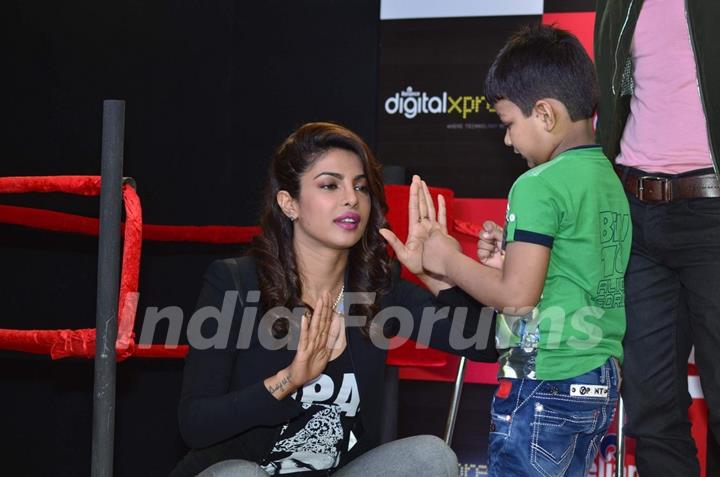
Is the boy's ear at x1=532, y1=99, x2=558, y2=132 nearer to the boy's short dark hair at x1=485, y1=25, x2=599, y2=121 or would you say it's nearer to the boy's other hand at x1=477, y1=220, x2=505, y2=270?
the boy's short dark hair at x1=485, y1=25, x2=599, y2=121

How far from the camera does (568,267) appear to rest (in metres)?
1.93

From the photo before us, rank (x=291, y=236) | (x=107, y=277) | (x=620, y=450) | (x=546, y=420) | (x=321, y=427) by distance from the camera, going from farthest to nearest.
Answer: (x=620, y=450), (x=291, y=236), (x=321, y=427), (x=107, y=277), (x=546, y=420)

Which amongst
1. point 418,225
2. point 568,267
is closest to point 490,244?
point 418,225

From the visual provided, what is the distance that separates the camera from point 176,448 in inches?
142

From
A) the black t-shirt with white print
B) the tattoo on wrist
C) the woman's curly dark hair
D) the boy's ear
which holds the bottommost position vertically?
the black t-shirt with white print

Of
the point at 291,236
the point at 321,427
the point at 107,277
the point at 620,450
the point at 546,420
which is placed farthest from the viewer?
the point at 620,450

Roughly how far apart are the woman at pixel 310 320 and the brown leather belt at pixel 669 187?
51cm

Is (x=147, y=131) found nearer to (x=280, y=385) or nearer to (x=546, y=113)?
(x=280, y=385)

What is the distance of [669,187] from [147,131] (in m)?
1.84

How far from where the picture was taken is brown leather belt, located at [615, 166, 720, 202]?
7.59ft

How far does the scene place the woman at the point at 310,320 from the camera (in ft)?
6.81

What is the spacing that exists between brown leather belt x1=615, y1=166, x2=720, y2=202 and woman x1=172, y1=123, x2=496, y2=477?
0.51m

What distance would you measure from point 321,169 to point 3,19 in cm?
119

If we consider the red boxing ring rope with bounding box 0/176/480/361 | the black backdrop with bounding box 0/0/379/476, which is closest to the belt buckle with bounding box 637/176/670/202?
the red boxing ring rope with bounding box 0/176/480/361
